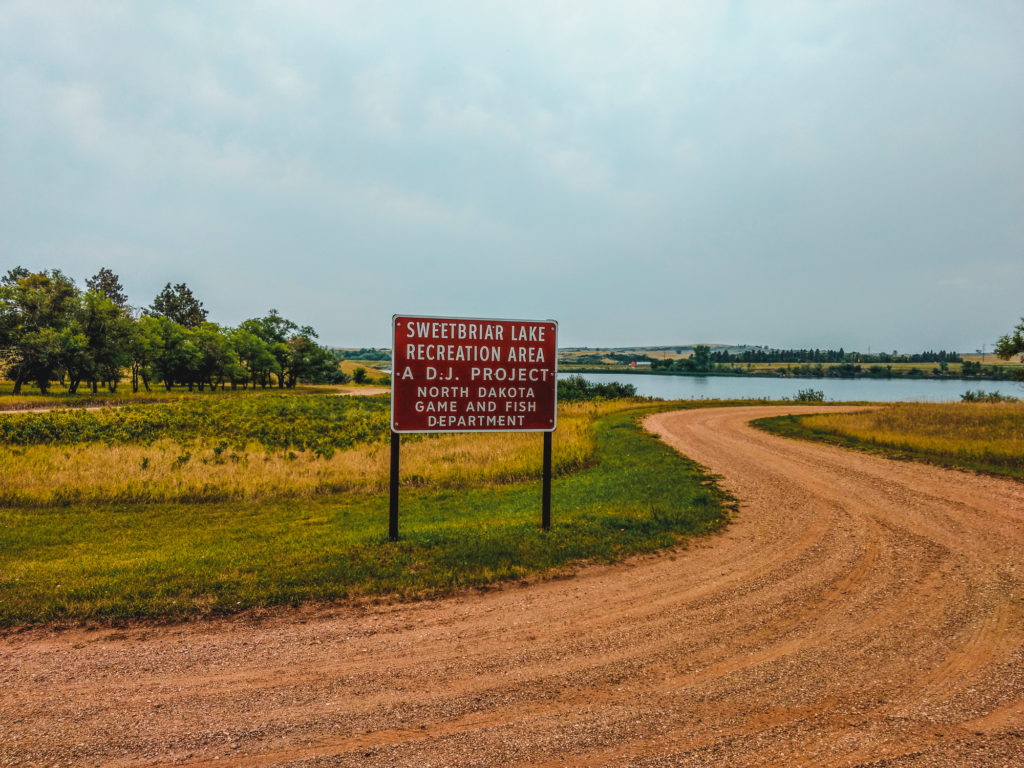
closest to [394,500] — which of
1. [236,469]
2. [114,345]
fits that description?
[236,469]

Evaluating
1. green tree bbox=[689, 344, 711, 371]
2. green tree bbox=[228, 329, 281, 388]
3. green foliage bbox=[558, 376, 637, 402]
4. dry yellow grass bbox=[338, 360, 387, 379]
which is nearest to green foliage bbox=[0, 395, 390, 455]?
green foliage bbox=[558, 376, 637, 402]

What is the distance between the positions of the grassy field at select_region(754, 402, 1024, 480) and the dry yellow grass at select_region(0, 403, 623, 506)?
35.6 feet

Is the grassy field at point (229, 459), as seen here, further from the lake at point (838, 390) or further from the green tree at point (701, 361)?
the green tree at point (701, 361)

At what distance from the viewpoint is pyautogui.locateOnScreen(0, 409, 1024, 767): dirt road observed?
344 centimetres

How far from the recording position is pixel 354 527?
9828 mm

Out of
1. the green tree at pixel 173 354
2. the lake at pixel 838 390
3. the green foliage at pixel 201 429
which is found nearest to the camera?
the green foliage at pixel 201 429

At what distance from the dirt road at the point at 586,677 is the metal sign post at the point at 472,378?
3089 mm

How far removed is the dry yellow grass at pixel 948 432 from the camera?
15734 mm

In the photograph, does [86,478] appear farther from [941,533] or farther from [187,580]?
[941,533]

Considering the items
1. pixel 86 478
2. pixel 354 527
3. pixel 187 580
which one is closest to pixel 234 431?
pixel 86 478

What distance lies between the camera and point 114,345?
52531 mm

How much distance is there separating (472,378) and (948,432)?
22.3 m

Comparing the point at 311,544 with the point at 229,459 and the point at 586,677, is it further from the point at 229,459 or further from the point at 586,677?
the point at 229,459

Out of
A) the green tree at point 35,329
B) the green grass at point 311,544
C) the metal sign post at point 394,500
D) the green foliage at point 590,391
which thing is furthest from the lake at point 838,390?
the green tree at point 35,329
